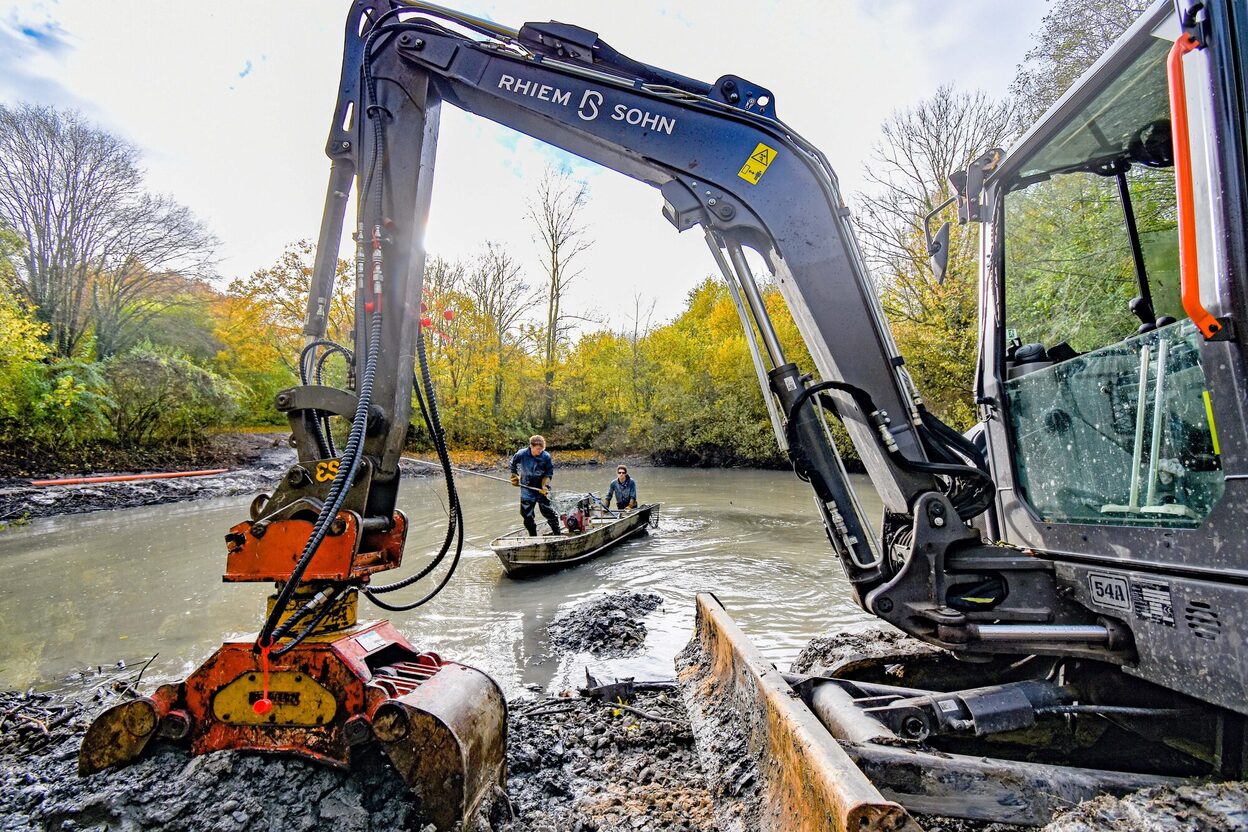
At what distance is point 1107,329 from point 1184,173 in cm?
90

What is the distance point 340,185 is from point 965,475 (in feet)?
11.9

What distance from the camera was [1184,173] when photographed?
78.4 inches

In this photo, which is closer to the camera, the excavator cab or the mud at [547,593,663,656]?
the excavator cab

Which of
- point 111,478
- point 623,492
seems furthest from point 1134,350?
point 111,478

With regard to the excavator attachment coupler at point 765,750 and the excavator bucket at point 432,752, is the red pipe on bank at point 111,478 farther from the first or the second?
the excavator attachment coupler at point 765,750

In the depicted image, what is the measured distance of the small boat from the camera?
8867mm

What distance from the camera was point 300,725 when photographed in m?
2.57

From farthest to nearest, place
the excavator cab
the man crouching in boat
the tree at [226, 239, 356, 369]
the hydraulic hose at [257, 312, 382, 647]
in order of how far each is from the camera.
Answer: the tree at [226, 239, 356, 369] → the man crouching in boat → the hydraulic hose at [257, 312, 382, 647] → the excavator cab

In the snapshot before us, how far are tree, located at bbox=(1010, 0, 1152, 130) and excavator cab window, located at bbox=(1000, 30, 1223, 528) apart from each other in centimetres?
1722

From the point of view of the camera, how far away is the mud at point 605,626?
6293 millimetres

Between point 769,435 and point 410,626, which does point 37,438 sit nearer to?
point 410,626

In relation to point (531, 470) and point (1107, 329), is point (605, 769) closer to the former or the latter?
point (1107, 329)

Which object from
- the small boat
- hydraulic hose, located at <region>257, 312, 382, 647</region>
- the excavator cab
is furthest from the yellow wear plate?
the small boat

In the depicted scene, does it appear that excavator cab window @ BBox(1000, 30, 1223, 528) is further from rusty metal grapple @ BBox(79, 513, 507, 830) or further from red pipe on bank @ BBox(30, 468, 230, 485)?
red pipe on bank @ BBox(30, 468, 230, 485)
